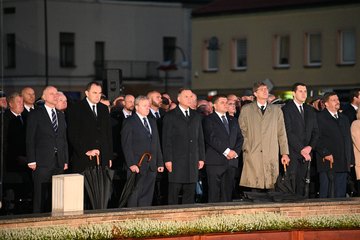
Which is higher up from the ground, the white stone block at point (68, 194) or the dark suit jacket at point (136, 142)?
the dark suit jacket at point (136, 142)

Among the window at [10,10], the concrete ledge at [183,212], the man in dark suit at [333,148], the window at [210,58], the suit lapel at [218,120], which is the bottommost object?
the concrete ledge at [183,212]

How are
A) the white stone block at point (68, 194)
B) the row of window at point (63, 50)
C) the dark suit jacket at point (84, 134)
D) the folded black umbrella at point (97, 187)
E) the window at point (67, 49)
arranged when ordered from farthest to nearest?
1. the window at point (67, 49)
2. the row of window at point (63, 50)
3. the dark suit jacket at point (84, 134)
4. the folded black umbrella at point (97, 187)
5. the white stone block at point (68, 194)

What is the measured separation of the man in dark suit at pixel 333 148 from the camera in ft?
79.0

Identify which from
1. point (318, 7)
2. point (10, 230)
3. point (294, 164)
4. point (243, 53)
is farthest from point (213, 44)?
point (10, 230)

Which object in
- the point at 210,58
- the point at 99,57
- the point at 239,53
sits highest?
the point at 99,57

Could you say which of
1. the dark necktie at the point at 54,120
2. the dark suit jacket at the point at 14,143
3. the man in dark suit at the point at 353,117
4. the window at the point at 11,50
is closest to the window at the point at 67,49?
the window at the point at 11,50

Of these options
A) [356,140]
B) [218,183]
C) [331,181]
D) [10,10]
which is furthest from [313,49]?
[218,183]

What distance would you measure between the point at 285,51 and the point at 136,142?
49648 millimetres

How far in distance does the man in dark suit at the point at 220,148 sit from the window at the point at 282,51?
156ft

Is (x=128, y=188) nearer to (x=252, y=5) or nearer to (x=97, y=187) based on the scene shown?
(x=97, y=187)

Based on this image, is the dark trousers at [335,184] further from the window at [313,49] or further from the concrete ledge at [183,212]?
the window at [313,49]

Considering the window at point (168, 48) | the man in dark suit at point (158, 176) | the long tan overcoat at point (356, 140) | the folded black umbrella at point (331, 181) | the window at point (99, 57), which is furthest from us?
the window at point (168, 48)

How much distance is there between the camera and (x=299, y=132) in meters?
23.5

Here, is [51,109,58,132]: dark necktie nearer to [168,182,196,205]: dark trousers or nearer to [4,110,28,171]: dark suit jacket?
[4,110,28,171]: dark suit jacket
